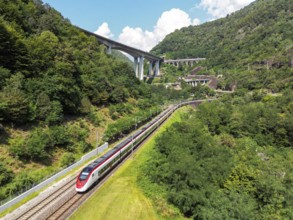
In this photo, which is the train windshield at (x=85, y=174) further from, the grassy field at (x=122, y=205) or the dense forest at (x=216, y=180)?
the dense forest at (x=216, y=180)

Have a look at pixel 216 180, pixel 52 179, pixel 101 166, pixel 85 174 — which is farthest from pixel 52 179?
pixel 216 180

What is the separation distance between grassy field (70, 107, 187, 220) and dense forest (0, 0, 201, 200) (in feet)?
30.7

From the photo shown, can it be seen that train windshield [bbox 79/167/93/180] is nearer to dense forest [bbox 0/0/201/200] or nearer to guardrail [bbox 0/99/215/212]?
guardrail [bbox 0/99/215/212]

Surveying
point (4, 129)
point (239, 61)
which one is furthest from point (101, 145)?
point (239, 61)

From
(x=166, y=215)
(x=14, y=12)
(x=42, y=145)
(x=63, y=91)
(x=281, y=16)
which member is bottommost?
(x=166, y=215)

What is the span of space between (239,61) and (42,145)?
146 metres

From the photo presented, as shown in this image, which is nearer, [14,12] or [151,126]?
[14,12]

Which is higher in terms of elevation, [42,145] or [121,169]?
[42,145]

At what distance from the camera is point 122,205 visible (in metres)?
28.0

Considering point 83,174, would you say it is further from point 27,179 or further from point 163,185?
point 163,185

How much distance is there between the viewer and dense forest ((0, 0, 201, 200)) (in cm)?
3547

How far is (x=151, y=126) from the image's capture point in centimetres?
6550

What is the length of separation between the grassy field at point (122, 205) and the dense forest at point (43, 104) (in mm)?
9358

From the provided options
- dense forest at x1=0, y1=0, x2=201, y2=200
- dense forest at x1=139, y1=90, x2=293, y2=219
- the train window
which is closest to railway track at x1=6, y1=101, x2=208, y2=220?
the train window
